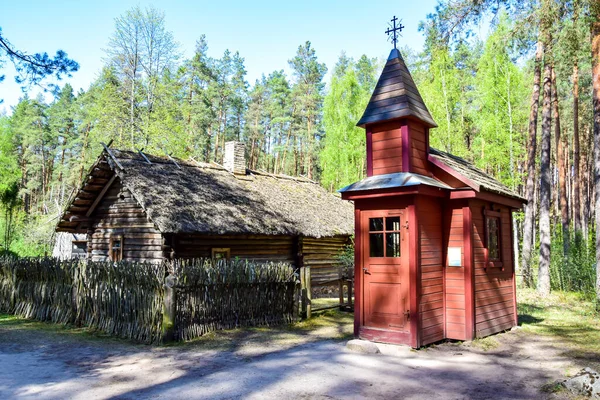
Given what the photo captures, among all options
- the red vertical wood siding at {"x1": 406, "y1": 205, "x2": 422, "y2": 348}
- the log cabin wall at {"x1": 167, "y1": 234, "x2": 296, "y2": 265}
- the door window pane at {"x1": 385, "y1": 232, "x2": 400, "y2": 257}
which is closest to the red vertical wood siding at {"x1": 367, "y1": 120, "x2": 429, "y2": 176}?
the red vertical wood siding at {"x1": 406, "y1": 205, "x2": 422, "y2": 348}

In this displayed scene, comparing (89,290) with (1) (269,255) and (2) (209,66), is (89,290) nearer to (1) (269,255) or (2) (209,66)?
(1) (269,255)

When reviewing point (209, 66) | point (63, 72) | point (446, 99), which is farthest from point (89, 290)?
point (209, 66)

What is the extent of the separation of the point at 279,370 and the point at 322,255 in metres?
12.9

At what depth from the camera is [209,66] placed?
1626 inches

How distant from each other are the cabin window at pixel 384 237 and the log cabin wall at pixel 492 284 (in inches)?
63.7

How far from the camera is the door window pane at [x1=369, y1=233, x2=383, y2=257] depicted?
8.86 metres

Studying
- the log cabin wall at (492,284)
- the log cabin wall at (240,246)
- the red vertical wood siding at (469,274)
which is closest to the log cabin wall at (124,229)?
the log cabin wall at (240,246)

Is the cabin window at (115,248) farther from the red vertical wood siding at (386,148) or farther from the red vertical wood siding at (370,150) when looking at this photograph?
the red vertical wood siding at (386,148)

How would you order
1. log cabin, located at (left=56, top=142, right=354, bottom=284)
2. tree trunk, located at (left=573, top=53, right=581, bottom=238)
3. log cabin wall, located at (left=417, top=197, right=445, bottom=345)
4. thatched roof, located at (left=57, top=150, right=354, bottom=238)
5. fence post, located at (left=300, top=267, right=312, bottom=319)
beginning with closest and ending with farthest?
log cabin wall, located at (left=417, top=197, right=445, bottom=345) < fence post, located at (left=300, top=267, right=312, bottom=319) < thatched roof, located at (left=57, top=150, right=354, bottom=238) < log cabin, located at (left=56, top=142, right=354, bottom=284) < tree trunk, located at (left=573, top=53, right=581, bottom=238)

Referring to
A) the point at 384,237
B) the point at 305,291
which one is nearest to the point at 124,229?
the point at 305,291

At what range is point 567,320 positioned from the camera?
1146cm

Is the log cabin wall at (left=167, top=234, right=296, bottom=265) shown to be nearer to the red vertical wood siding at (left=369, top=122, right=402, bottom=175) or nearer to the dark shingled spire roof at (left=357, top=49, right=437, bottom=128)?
the red vertical wood siding at (left=369, top=122, right=402, bottom=175)

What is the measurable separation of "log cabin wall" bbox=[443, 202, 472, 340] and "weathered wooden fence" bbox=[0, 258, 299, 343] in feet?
13.7

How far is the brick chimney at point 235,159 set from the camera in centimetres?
2014
